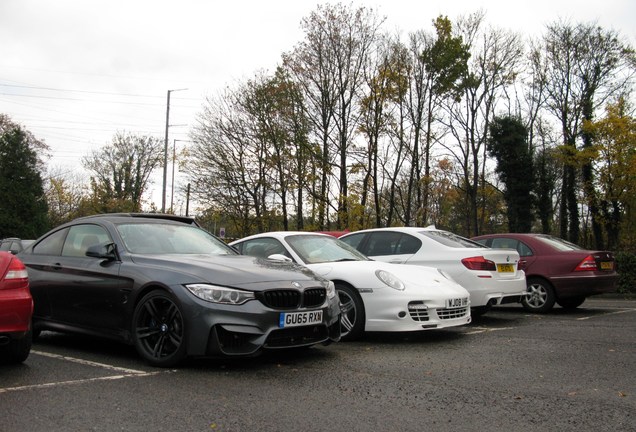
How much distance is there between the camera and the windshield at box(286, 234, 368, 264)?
25.8ft

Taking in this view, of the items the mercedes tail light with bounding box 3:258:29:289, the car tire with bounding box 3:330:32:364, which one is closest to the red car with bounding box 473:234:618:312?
the car tire with bounding box 3:330:32:364

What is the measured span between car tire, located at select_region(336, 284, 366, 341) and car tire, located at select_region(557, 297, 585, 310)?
5701 millimetres

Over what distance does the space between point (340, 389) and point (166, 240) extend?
2684 mm

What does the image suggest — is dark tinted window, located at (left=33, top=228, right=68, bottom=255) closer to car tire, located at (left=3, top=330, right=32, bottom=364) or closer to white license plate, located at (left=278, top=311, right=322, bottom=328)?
car tire, located at (left=3, top=330, right=32, bottom=364)

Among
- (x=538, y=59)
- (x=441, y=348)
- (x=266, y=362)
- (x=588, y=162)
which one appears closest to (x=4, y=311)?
(x=266, y=362)

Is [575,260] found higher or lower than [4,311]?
higher

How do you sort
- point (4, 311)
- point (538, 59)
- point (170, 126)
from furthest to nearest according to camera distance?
point (170, 126) → point (538, 59) → point (4, 311)

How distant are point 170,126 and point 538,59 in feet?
81.8

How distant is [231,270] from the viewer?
5.36 meters

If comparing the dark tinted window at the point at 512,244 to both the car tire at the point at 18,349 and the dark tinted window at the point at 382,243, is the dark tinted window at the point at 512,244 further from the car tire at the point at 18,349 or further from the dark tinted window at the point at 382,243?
the car tire at the point at 18,349

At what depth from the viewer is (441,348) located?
661 cm

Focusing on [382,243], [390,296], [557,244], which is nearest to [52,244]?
[390,296]

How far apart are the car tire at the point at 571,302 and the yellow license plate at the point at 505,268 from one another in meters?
2.58

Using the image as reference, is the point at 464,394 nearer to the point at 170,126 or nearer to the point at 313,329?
the point at 313,329
